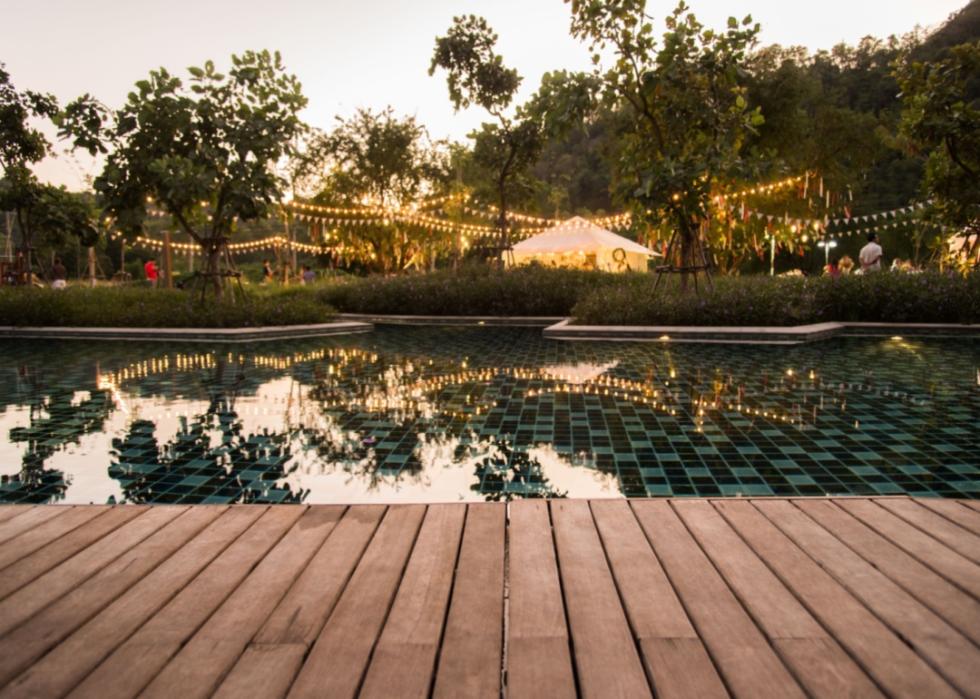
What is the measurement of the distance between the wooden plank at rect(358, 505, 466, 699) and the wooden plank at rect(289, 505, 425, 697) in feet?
0.11

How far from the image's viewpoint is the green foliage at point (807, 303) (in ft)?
37.4

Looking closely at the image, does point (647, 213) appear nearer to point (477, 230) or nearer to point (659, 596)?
point (659, 596)

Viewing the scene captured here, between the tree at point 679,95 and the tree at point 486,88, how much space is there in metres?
5.19

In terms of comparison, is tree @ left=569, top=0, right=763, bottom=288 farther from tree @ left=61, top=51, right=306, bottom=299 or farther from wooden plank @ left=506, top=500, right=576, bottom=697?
wooden plank @ left=506, top=500, right=576, bottom=697

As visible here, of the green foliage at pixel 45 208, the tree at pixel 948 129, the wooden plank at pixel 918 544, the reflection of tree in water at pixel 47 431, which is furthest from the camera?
the green foliage at pixel 45 208

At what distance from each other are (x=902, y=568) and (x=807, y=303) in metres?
10.6

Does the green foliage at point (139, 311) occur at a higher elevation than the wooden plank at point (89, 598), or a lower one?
higher

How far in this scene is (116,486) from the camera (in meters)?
3.79

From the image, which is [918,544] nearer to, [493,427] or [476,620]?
[476,620]

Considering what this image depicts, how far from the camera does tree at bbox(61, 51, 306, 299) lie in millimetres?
12836

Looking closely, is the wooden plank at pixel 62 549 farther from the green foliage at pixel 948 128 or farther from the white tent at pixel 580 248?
the white tent at pixel 580 248

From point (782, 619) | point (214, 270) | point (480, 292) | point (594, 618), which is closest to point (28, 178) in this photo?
point (214, 270)

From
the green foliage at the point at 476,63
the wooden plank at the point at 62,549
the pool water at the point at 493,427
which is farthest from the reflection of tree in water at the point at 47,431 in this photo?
the green foliage at the point at 476,63

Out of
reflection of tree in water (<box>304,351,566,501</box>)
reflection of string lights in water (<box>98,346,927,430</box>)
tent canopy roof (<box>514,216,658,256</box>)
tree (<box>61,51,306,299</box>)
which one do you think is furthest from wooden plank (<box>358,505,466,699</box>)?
tent canopy roof (<box>514,216,658,256</box>)
